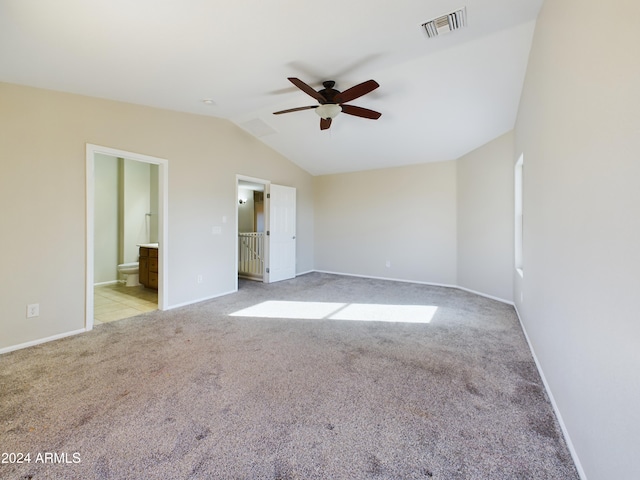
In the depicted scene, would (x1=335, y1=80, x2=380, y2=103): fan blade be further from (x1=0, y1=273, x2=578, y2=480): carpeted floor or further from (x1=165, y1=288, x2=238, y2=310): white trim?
(x1=165, y1=288, x2=238, y2=310): white trim

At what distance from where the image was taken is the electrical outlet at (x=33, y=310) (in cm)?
286

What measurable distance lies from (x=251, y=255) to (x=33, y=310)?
4147 millimetres

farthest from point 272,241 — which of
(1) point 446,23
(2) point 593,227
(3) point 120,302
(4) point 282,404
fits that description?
(2) point 593,227

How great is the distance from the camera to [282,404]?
1953 mm

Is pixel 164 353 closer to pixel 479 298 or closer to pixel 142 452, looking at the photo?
pixel 142 452

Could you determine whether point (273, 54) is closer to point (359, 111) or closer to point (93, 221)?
point (359, 111)

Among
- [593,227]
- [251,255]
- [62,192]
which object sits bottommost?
[251,255]

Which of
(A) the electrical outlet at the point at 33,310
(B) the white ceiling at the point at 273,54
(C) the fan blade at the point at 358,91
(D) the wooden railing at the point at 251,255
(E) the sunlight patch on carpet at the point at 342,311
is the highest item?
(B) the white ceiling at the point at 273,54

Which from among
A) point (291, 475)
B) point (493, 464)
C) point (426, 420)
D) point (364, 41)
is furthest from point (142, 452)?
point (364, 41)

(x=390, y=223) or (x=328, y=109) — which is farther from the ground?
(x=328, y=109)

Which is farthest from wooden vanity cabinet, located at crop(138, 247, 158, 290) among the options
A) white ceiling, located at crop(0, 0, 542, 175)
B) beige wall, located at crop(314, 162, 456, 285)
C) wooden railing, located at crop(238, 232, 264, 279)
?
beige wall, located at crop(314, 162, 456, 285)

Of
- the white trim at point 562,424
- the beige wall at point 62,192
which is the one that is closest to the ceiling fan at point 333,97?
the beige wall at point 62,192

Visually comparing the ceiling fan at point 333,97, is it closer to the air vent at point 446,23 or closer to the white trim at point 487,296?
the air vent at point 446,23

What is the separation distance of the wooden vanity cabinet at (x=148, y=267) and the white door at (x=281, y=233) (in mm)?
2009
